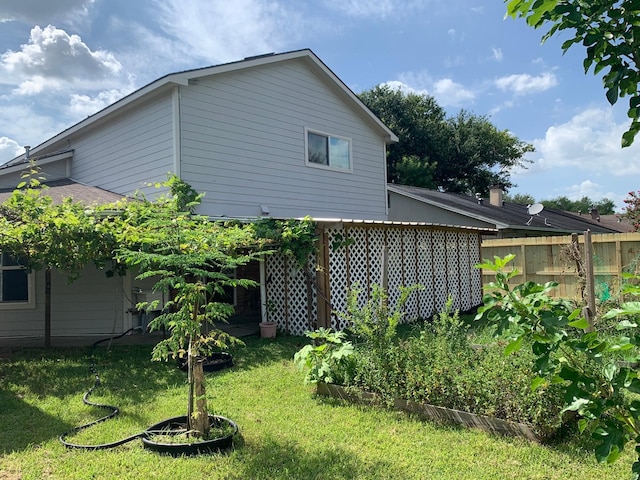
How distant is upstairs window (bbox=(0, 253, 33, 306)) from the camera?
994 cm

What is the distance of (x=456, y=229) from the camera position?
40.3ft

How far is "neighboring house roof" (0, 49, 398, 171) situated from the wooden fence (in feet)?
19.7

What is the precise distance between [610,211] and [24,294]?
229 feet

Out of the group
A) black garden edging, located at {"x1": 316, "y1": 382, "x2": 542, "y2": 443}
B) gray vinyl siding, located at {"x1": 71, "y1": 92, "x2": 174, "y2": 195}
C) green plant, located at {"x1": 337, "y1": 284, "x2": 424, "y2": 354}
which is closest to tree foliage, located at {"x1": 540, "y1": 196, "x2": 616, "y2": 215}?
gray vinyl siding, located at {"x1": 71, "y1": 92, "x2": 174, "y2": 195}

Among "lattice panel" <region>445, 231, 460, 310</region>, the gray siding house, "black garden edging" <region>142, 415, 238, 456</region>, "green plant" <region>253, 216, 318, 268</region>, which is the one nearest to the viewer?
"black garden edging" <region>142, 415, 238, 456</region>

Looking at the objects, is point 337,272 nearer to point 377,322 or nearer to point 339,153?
point 377,322

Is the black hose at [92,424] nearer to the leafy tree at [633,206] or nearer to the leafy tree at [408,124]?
the leafy tree at [633,206]

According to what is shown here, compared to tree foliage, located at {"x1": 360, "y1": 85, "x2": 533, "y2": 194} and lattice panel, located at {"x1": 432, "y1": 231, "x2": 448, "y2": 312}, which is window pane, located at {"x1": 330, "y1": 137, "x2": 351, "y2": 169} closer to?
lattice panel, located at {"x1": 432, "y1": 231, "x2": 448, "y2": 312}

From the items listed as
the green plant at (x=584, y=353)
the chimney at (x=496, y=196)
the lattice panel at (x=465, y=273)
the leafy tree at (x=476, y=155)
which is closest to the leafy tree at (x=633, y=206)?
the lattice panel at (x=465, y=273)

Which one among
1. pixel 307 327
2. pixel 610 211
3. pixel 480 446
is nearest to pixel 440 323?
pixel 480 446

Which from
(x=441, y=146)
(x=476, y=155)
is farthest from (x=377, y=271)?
(x=476, y=155)

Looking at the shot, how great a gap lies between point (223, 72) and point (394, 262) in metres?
6.01

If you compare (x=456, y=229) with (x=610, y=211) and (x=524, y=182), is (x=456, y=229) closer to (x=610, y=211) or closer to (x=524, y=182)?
(x=524, y=182)

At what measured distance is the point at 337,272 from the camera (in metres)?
9.54
